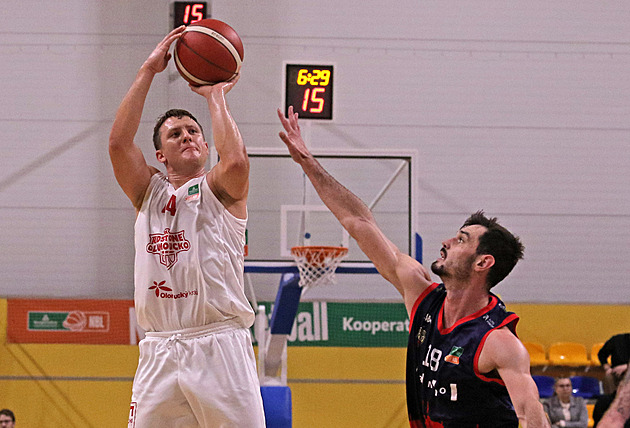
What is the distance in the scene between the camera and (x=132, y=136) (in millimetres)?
3654

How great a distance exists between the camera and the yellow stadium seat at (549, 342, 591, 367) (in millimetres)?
10477

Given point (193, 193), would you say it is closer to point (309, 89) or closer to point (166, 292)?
point (166, 292)

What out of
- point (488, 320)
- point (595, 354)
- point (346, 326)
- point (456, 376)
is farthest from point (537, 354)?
point (456, 376)

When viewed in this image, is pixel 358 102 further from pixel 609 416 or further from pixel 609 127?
pixel 609 416

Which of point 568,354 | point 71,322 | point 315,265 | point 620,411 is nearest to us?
point 620,411

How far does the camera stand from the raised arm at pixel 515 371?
120 inches

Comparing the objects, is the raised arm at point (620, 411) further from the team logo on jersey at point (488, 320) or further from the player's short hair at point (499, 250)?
the player's short hair at point (499, 250)

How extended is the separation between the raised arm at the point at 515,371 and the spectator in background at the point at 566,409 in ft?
22.6

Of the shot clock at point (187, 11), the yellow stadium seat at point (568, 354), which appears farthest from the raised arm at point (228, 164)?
the yellow stadium seat at point (568, 354)

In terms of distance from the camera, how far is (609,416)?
250 centimetres

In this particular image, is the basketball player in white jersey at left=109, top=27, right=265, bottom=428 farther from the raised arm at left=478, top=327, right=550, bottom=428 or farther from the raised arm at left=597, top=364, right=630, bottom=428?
the raised arm at left=597, top=364, right=630, bottom=428

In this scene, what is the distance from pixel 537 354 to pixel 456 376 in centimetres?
770

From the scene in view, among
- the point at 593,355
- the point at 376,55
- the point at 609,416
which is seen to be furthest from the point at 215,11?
the point at 609,416

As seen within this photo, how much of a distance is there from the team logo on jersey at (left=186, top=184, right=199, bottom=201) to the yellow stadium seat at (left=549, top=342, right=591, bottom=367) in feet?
26.9
